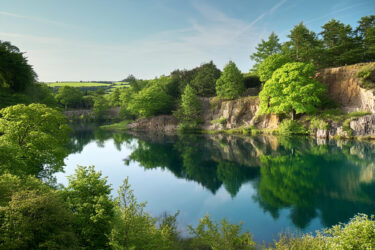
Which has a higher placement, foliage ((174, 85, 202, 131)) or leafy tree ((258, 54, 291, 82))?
leafy tree ((258, 54, 291, 82))

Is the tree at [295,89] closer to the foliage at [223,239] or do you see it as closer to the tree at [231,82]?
the tree at [231,82]

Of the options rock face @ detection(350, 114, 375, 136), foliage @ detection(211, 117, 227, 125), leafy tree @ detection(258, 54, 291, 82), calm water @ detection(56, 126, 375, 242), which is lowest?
calm water @ detection(56, 126, 375, 242)

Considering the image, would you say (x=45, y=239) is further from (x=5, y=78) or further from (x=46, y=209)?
(x=5, y=78)

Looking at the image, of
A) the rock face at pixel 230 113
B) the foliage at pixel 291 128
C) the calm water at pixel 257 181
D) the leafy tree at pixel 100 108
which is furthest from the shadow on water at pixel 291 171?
the leafy tree at pixel 100 108

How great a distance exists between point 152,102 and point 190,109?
12489 mm

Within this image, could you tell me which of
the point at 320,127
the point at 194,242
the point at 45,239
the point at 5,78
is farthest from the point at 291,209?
the point at 5,78

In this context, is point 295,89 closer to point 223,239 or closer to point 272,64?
point 272,64

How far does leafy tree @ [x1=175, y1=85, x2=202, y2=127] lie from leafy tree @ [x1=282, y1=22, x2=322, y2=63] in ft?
79.5

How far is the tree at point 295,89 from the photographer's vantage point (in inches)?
1465

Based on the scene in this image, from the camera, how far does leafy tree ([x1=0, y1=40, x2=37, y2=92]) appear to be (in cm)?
3063

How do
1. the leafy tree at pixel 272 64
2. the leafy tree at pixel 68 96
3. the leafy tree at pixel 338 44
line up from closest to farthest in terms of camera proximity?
the leafy tree at pixel 338 44 < the leafy tree at pixel 272 64 < the leafy tree at pixel 68 96

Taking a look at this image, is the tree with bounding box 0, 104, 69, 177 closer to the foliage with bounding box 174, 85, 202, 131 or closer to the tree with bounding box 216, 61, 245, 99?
the foliage with bounding box 174, 85, 202, 131

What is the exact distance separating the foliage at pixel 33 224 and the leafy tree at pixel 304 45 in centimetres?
4966

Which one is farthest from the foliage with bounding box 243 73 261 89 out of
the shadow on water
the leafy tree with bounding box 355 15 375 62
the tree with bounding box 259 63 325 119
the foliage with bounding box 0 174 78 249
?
the foliage with bounding box 0 174 78 249
